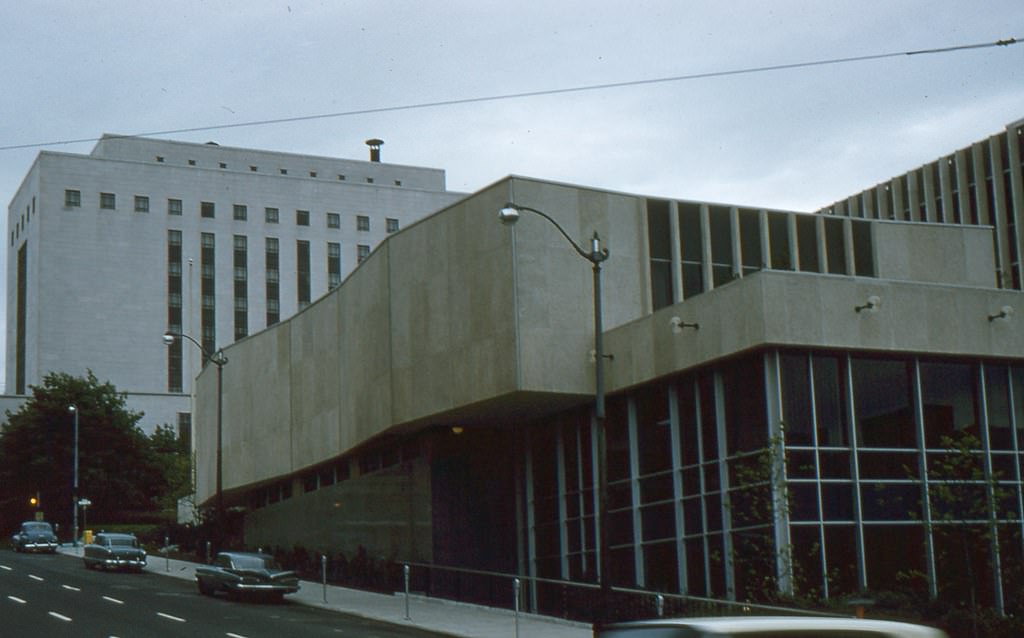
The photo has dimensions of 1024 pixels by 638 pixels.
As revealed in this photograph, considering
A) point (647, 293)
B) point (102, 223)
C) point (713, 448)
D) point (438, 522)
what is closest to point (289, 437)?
point (438, 522)

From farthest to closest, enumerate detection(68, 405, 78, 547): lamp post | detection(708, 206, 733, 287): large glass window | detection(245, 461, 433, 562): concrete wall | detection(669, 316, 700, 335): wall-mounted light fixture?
detection(68, 405, 78, 547): lamp post, detection(245, 461, 433, 562): concrete wall, detection(708, 206, 733, 287): large glass window, detection(669, 316, 700, 335): wall-mounted light fixture

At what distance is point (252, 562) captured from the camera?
132 ft

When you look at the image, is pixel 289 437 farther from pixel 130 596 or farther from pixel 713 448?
pixel 713 448

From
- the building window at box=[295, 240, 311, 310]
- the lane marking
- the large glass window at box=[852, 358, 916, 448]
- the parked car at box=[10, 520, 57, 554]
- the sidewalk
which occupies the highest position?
the building window at box=[295, 240, 311, 310]

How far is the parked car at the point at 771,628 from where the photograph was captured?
364 inches

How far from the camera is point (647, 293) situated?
3884 cm

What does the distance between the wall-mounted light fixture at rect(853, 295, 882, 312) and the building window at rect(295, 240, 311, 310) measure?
96.3 metres

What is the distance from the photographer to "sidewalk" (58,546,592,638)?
31.0 metres

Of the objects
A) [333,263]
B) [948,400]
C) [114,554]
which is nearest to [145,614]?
[114,554]

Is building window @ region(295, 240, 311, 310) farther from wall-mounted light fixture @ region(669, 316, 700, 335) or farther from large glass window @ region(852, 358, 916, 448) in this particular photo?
large glass window @ region(852, 358, 916, 448)

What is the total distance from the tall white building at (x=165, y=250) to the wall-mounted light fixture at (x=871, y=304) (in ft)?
284

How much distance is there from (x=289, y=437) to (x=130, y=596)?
622 inches

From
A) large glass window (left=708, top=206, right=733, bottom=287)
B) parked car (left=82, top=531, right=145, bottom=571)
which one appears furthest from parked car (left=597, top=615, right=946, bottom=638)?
parked car (left=82, top=531, right=145, bottom=571)

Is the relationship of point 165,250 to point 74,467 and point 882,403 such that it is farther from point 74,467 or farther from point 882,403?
point 882,403
